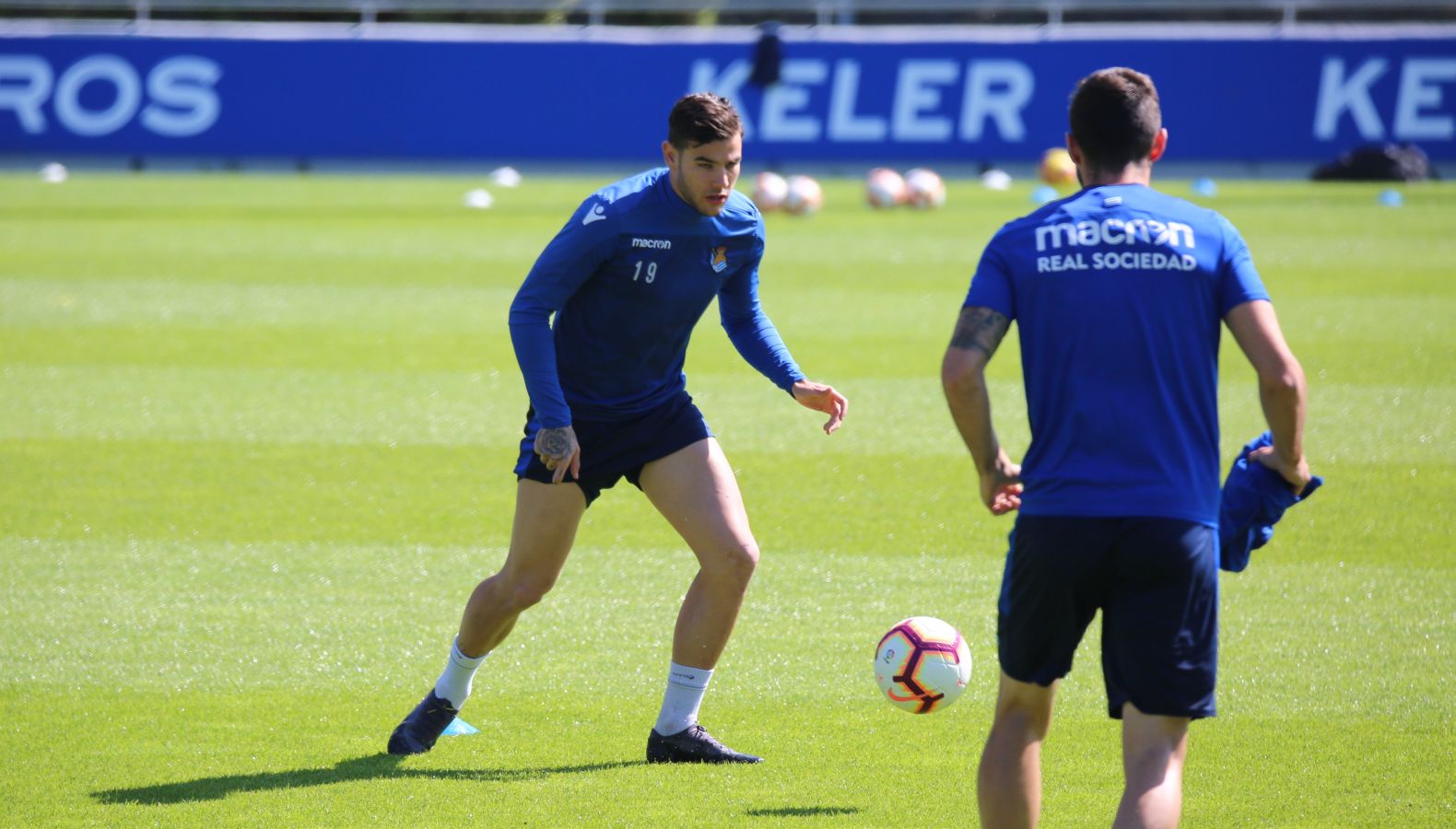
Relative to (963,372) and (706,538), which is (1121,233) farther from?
(706,538)

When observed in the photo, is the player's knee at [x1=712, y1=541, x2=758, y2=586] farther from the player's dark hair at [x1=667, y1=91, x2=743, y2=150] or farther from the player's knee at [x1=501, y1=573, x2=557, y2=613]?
the player's dark hair at [x1=667, y1=91, x2=743, y2=150]

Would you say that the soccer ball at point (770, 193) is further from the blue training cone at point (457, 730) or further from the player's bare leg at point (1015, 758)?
the player's bare leg at point (1015, 758)

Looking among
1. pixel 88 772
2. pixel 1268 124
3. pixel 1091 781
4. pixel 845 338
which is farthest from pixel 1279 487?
pixel 1268 124

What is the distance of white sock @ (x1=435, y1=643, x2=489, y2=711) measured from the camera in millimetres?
5469

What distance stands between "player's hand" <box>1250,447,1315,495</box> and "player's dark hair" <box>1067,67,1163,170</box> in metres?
0.74

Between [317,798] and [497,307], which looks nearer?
[317,798]

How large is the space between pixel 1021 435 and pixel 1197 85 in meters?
19.5

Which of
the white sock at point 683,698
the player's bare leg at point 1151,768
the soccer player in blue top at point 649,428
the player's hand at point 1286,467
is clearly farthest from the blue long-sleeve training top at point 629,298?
the player's bare leg at point 1151,768

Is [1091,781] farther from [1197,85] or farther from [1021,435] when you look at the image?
[1197,85]

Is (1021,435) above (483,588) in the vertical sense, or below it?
below

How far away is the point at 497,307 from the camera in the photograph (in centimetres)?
1562

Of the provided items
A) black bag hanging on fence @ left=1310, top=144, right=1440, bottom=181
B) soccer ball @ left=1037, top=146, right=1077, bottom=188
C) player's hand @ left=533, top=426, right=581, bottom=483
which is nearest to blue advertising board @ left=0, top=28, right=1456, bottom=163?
soccer ball @ left=1037, top=146, right=1077, bottom=188

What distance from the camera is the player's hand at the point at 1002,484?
3795 mm

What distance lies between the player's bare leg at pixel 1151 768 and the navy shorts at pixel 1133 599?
0.04 m
